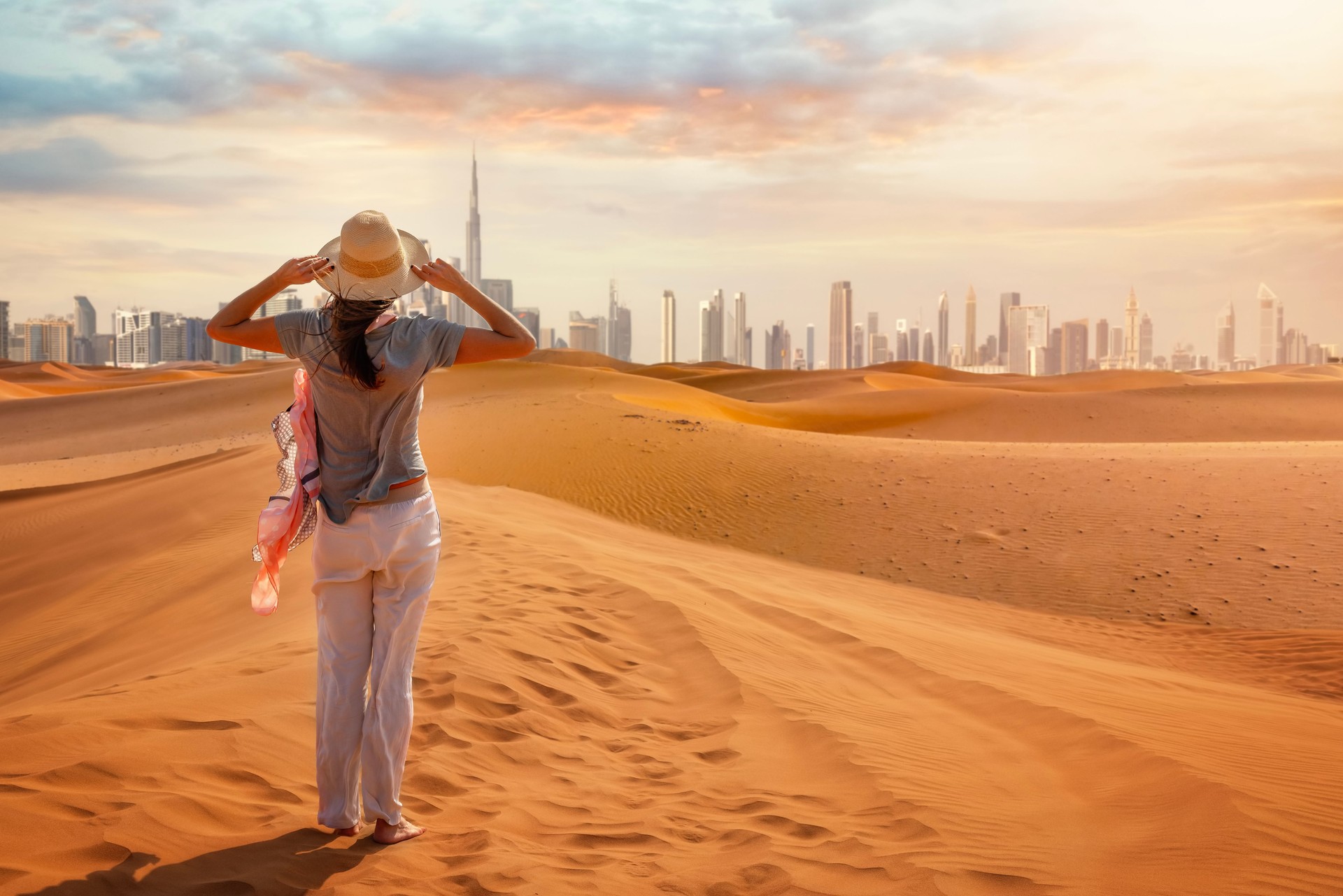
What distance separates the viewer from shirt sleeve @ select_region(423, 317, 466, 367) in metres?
3.62

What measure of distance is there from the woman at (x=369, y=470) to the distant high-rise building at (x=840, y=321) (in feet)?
515

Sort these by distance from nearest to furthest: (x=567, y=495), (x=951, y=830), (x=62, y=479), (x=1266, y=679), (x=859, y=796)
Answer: (x=951, y=830) → (x=859, y=796) → (x=1266, y=679) → (x=567, y=495) → (x=62, y=479)

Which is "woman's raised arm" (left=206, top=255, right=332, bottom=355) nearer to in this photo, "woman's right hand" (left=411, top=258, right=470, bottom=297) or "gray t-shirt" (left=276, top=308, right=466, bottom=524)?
"gray t-shirt" (left=276, top=308, right=466, bottom=524)

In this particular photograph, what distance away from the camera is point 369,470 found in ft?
11.9

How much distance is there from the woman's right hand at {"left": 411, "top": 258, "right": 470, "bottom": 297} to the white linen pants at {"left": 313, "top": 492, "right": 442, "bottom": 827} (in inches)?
31.0

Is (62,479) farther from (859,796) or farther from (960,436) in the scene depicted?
(960,436)

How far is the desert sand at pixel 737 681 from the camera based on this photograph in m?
3.86

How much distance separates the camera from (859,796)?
4742 mm

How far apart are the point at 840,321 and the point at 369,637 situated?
16145cm

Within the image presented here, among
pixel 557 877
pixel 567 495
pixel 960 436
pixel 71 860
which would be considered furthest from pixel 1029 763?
pixel 960 436

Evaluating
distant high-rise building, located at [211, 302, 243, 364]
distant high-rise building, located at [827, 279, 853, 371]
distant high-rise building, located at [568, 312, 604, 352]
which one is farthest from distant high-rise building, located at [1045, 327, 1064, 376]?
distant high-rise building, located at [211, 302, 243, 364]

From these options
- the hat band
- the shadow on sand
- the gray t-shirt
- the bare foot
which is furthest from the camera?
the bare foot

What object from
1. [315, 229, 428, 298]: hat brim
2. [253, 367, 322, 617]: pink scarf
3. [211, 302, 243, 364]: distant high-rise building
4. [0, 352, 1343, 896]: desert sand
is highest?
[211, 302, 243, 364]: distant high-rise building

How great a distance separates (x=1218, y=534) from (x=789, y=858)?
11.6 metres
